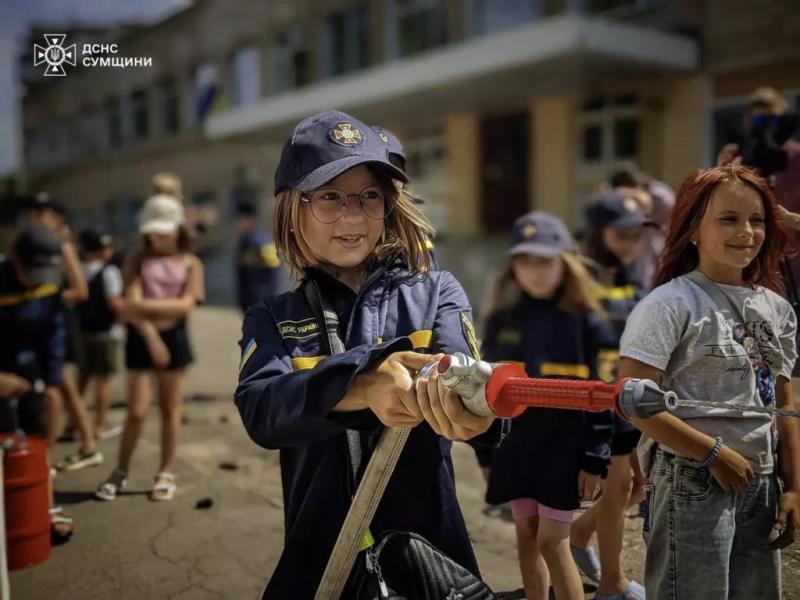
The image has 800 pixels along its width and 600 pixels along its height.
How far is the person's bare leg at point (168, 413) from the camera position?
179 inches

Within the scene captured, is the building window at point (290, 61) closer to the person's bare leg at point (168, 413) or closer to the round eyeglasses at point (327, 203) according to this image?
the person's bare leg at point (168, 413)

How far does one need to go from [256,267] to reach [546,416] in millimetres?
4671

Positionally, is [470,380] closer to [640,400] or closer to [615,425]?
[640,400]

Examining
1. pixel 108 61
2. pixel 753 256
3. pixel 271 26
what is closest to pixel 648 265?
pixel 753 256

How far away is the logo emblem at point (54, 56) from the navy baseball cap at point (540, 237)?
7.85ft

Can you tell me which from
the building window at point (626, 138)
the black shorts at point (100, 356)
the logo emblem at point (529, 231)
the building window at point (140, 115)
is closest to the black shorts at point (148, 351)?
the black shorts at point (100, 356)

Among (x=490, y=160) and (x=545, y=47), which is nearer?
(x=545, y=47)

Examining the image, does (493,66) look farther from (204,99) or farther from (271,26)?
(204,99)

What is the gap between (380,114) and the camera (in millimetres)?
14078

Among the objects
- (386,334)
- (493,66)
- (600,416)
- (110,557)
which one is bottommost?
(110,557)

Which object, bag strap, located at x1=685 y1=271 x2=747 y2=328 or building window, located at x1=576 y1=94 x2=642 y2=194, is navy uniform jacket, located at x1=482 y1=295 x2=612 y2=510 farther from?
building window, located at x1=576 y1=94 x2=642 y2=194

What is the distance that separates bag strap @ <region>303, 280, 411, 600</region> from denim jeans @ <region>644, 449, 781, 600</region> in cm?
86

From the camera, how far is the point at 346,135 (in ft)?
5.35

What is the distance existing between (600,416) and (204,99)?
2016cm
